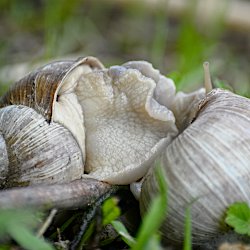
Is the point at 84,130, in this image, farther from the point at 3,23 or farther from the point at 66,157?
the point at 3,23

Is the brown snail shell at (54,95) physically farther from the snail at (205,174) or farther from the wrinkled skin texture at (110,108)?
the snail at (205,174)

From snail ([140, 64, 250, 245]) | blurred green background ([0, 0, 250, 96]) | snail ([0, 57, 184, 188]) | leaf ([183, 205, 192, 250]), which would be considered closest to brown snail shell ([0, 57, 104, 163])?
snail ([0, 57, 184, 188])

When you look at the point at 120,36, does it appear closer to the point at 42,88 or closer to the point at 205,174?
the point at 42,88

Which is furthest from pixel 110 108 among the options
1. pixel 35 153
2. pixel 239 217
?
pixel 239 217

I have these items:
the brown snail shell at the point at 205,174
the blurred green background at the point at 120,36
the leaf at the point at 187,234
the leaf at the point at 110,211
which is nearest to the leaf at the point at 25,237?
the leaf at the point at 110,211

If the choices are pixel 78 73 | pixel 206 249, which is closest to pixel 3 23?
pixel 78 73

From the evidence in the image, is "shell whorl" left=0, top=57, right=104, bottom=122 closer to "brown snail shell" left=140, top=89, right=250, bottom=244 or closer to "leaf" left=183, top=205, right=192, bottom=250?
"brown snail shell" left=140, top=89, right=250, bottom=244
